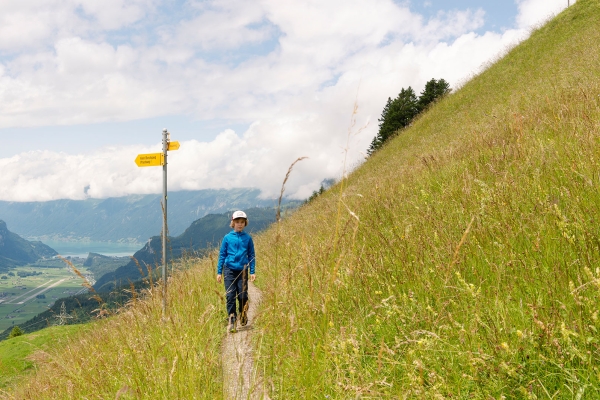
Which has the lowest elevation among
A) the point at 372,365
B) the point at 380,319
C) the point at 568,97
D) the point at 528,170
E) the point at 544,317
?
the point at 372,365

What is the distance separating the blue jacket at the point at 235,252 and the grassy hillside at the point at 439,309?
81 cm

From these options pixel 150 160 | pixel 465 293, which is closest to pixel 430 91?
pixel 150 160

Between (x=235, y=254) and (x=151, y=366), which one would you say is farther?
(x=235, y=254)

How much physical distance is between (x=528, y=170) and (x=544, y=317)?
3262 millimetres

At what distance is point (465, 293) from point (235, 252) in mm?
4311

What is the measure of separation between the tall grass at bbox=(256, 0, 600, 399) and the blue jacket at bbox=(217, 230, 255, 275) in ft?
4.62

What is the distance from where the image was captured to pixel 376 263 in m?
3.76

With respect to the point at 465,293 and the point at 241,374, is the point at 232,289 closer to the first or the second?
the point at 241,374

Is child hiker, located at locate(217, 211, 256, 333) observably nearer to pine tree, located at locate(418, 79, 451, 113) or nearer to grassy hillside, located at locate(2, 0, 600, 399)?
grassy hillside, located at locate(2, 0, 600, 399)

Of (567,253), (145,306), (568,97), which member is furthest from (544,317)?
(568,97)

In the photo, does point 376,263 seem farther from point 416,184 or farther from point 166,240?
point 416,184

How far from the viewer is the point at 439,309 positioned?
292 cm

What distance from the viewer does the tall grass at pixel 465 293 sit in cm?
205

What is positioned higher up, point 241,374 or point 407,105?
point 407,105
